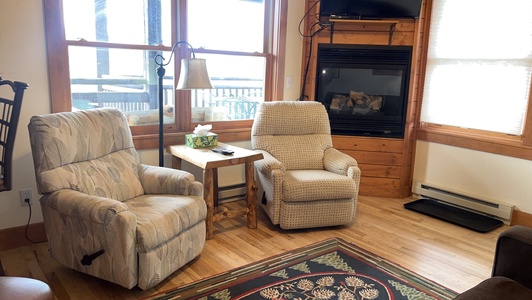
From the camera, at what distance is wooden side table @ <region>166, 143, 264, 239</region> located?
2.80 meters

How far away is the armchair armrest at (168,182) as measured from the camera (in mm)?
2582

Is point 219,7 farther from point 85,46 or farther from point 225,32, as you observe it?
point 85,46

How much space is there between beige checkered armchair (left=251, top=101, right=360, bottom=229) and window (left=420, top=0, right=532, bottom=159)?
4.02 feet

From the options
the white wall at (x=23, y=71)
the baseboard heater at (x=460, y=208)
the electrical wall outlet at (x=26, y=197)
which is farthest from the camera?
the baseboard heater at (x=460, y=208)

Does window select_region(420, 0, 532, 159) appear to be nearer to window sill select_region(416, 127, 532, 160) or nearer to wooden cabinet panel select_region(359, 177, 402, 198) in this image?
window sill select_region(416, 127, 532, 160)

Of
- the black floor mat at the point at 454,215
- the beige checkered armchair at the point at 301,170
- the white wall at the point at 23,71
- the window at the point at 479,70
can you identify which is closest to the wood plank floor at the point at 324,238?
→ the black floor mat at the point at 454,215

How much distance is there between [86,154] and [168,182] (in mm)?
533

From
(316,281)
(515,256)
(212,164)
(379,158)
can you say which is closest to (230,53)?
(212,164)

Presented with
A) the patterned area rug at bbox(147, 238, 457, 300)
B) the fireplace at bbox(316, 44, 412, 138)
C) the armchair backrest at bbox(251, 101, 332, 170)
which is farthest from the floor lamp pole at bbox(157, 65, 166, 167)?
the fireplace at bbox(316, 44, 412, 138)

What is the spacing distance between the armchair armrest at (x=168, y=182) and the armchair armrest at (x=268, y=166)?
663 millimetres

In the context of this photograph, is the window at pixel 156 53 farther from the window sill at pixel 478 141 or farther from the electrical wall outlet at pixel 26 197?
the window sill at pixel 478 141

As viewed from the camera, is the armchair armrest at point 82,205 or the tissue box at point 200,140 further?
the tissue box at point 200,140

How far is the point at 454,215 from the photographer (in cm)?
361

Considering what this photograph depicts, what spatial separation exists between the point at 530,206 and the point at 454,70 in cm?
138
